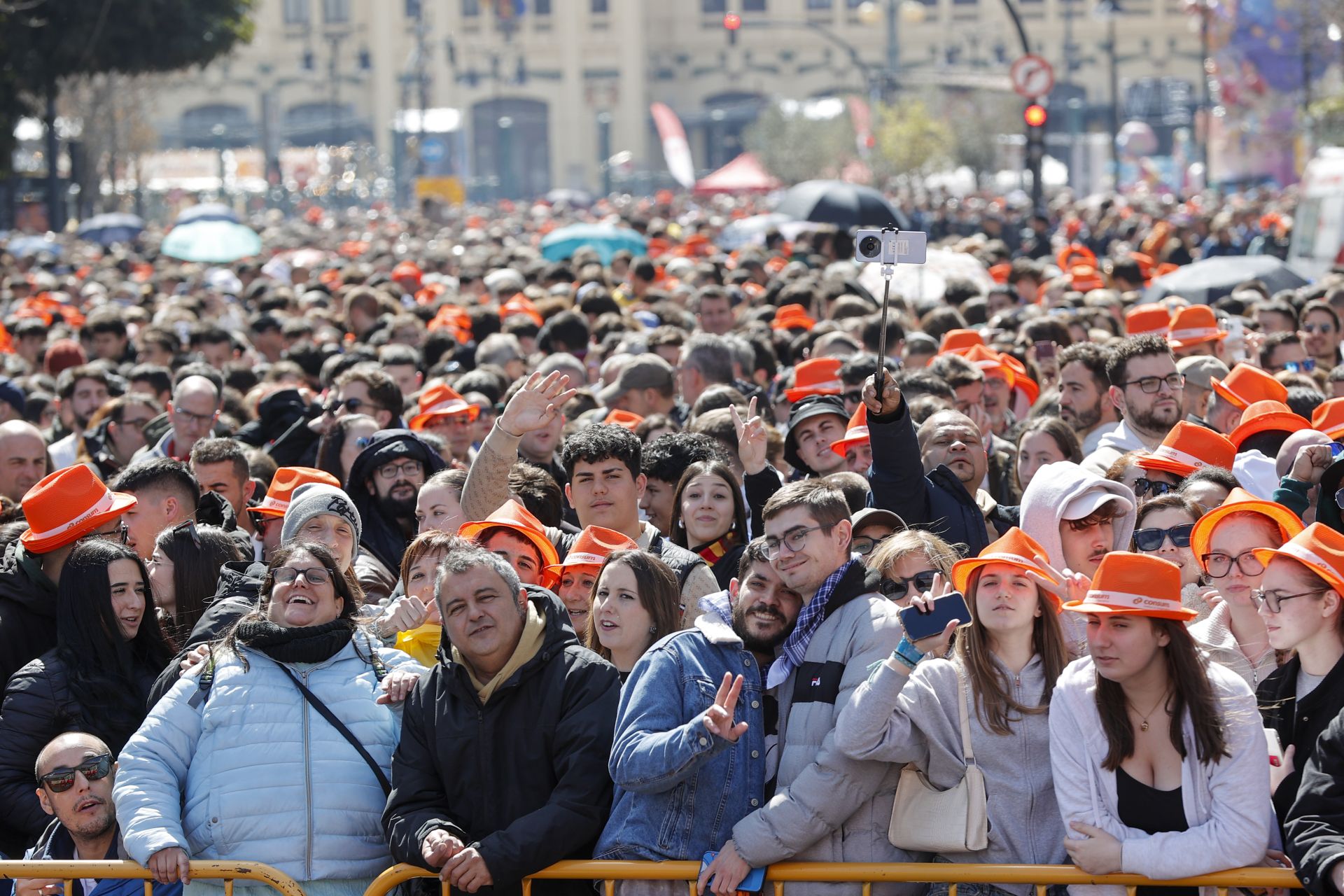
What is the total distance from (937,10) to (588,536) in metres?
76.9

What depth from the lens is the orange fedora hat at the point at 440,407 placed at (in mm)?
9094

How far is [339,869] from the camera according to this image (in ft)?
16.3

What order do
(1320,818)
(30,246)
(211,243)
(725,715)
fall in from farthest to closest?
1. (30,246)
2. (211,243)
3. (725,715)
4. (1320,818)

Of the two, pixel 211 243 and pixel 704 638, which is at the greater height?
pixel 211 243

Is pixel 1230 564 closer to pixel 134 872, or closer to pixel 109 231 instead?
pixel 134 872

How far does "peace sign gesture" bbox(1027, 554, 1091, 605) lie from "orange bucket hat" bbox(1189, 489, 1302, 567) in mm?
342

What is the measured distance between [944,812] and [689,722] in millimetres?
704

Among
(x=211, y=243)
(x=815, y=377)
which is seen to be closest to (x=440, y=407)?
(x=815, y=377)

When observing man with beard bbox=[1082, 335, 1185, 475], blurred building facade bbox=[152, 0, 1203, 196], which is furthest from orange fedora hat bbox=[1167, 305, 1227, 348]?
blurred building facade bbox=[152, 0, 1203, 196]

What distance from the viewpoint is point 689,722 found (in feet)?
15.3

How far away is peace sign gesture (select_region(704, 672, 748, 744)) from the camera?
178 inches

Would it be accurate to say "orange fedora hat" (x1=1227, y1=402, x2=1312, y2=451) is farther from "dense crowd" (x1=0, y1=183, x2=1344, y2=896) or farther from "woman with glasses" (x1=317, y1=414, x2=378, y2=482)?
"woman with glasses" (x1=317, y1=414, x2=378, y2=482)

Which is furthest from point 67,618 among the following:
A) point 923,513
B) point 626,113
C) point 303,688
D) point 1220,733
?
point 626,113

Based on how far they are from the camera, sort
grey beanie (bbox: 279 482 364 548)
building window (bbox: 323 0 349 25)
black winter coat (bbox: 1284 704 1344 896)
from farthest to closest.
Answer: building window (bbox: 323 0 349 25) < grey beanie (bbox: 279 482 364 548) < black winter coat (bbox: 1284 704 1344 896)
